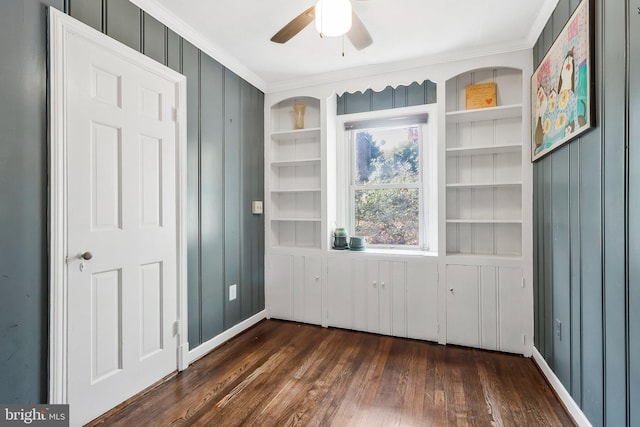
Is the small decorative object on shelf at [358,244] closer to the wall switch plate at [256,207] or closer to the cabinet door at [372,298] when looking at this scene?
the cabinet door at [372,298]

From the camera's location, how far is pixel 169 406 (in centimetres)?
184

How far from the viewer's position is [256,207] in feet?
10.5

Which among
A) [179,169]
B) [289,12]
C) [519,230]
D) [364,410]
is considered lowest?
[364,410]

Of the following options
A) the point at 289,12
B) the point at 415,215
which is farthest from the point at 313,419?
the point at 289,12

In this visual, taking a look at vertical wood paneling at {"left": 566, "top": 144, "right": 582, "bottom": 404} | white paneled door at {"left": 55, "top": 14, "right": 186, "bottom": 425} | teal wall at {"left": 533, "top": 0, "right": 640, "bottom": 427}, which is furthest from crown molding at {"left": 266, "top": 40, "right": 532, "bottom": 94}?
white paneled door at {"left": 55, "top": 14, "right": 186, "bottom": 425}

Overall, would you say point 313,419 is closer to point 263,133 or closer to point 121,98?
point 121,98

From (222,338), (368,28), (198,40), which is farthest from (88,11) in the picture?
(222,338)

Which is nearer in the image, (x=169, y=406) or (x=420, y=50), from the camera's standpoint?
(x=169, y=406)

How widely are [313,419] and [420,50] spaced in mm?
2808

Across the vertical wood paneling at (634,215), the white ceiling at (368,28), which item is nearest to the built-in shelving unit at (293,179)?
the white ceiling at (368,28)

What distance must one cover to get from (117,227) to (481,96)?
2.96m

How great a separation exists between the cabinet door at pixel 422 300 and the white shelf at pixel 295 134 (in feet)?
5.35

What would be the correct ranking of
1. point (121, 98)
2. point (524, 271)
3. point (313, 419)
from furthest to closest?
point (524, 271), point (121, 98), point (313, 419)

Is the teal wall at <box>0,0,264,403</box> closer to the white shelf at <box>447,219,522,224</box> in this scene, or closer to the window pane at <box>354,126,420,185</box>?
the window pane at <box>354,126,420,185</box>
